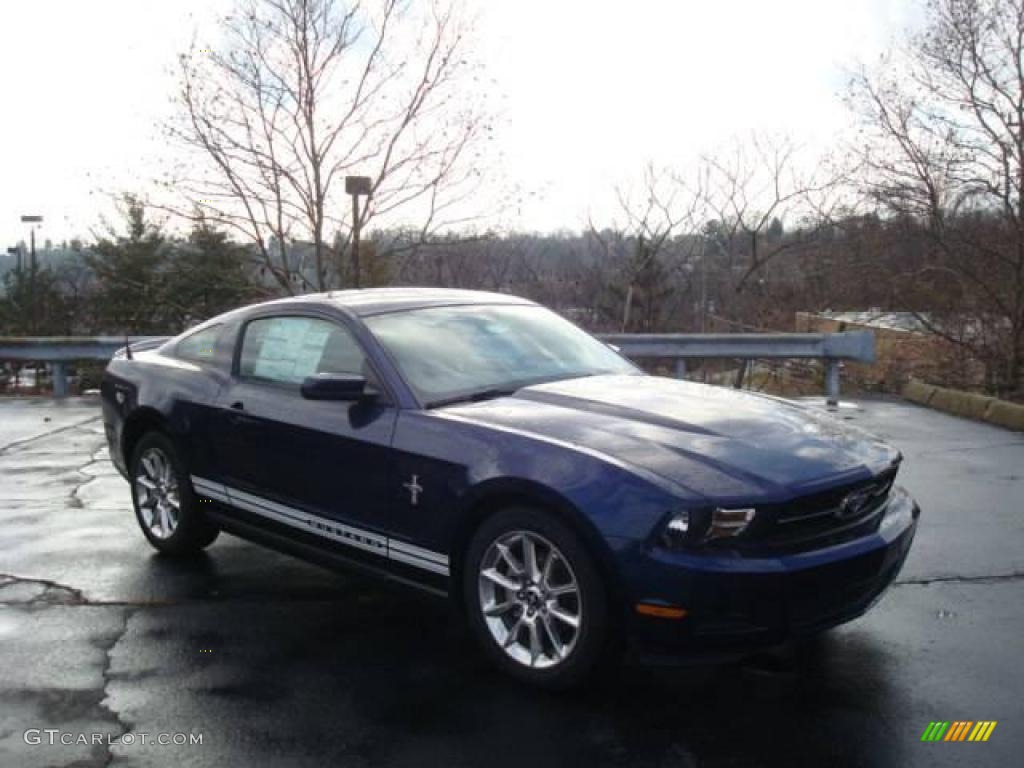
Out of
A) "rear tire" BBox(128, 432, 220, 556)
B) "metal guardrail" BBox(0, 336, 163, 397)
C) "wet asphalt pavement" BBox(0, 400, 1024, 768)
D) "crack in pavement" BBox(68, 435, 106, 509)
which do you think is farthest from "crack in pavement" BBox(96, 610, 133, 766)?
"metal guardrail" BBox(0, 336, 163, 397)

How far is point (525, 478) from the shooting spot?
3557 millimetres

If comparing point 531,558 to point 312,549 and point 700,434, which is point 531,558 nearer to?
point 700,434

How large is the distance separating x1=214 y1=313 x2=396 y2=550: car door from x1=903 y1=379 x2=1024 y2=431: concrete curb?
26.3 feet

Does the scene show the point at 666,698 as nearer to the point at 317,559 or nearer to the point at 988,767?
the point at 988,767

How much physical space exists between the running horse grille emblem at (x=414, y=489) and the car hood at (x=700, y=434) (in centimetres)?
31

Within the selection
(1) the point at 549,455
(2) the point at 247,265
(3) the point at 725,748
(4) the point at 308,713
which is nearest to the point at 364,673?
(4) the point at 308,713

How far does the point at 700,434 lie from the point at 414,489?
117 centimetres

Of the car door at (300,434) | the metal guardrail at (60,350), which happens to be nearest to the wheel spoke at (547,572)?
the car door at (300,434)

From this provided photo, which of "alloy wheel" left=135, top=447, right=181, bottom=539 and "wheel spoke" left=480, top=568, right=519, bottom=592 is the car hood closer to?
"wheel spoke" left=480, top=568, right=519, bottom=592

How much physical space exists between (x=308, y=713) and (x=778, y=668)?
183cm

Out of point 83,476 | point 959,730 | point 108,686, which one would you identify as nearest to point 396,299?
point 108,686

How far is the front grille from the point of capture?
Result: 10.9 ft

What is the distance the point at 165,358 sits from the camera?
226 inches

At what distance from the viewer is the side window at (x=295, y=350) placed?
4555 mm
